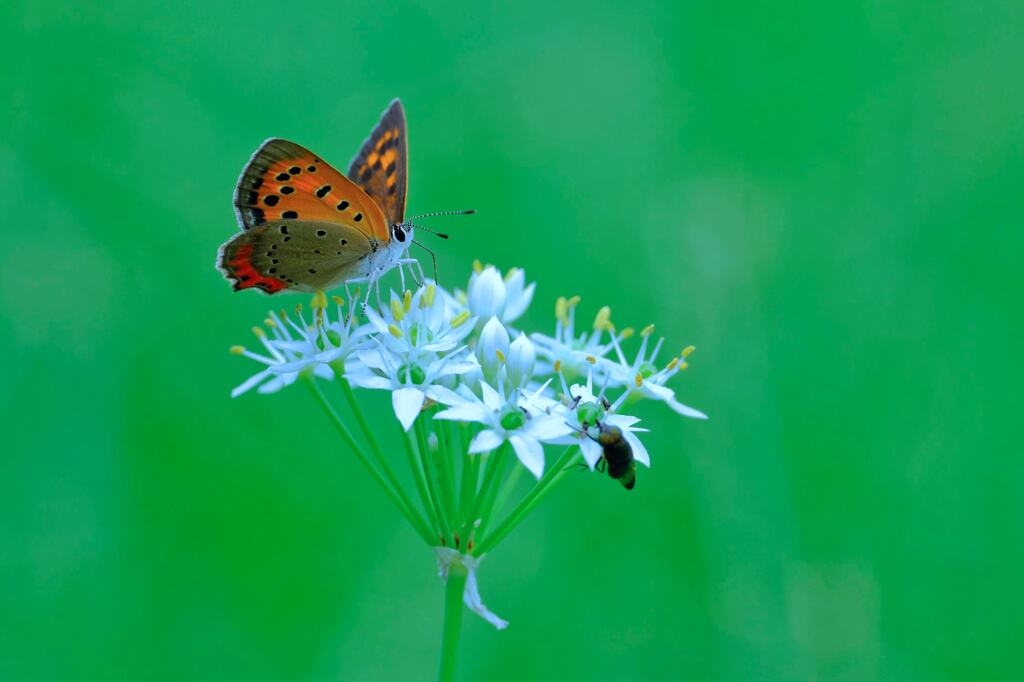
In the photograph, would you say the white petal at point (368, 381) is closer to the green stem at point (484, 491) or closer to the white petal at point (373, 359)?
the white petal at point (373, 359)

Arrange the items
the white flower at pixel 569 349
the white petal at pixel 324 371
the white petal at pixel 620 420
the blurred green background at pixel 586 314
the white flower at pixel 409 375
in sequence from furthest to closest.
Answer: the blurred green background at pixel 586 314 < the white flower at pixel 569 349 < the white petal at pixel 324 371 < the white petal at pixel 620 420 < the white flower at pixel 409 375

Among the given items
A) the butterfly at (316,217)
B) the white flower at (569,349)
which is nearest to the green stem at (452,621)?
the white flower at (569,349)

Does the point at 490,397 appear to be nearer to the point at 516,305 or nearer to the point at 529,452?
the point at 529,452

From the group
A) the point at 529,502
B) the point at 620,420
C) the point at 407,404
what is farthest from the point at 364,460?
the point at 620,420

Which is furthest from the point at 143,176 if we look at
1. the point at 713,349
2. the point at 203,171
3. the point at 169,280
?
the point at 713,349

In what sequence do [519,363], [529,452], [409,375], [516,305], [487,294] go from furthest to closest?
[516,305] < [487,294] < [519,363] < [409,375] < [529,452]

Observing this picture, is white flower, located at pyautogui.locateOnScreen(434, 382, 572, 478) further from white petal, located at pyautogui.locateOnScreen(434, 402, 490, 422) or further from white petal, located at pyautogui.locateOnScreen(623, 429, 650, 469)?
white petal, located at pyautogui.locateOnScreen(623, 429, 650, 469)
